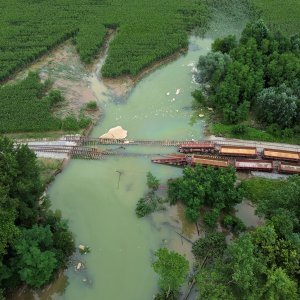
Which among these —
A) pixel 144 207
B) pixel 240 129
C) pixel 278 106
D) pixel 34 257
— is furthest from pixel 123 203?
pixel 278 106

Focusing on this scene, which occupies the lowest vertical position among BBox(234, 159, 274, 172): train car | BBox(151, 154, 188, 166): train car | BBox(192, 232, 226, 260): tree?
BBox(192, 232, 226, 260): tree

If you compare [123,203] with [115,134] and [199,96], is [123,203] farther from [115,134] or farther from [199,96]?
[199,96]

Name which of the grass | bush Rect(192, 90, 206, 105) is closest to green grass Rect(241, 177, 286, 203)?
bush Rect(192, 90, 206, 105)

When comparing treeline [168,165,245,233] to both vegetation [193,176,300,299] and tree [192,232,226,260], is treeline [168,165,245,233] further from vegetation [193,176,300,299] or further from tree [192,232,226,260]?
vegetation [193,176,300,299]

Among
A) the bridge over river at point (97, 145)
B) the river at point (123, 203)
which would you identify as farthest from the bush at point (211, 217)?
the bridge over river at point (97, 145)

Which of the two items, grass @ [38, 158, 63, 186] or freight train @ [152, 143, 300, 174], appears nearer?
grass @ [38, 158, 63, 186]

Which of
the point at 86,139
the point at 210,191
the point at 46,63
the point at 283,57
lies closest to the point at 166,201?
the point at 210,191
